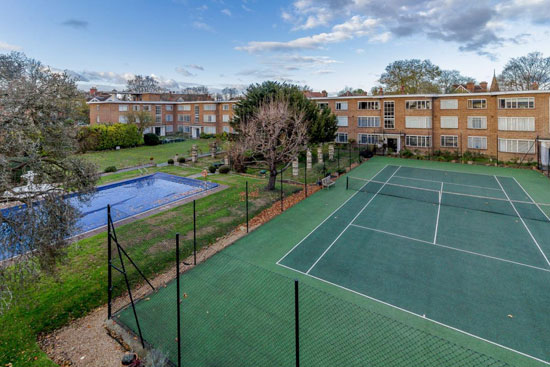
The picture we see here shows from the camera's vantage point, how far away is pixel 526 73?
50.4 m

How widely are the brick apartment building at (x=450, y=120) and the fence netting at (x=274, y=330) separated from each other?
31.6 m

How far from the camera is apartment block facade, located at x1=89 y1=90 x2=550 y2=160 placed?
107 feet

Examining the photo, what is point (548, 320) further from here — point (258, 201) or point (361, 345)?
point (258, 201)

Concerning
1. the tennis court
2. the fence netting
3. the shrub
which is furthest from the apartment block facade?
the fence netting

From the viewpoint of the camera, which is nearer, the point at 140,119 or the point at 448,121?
the point at 448,121

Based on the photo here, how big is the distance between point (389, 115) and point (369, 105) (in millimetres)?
3226

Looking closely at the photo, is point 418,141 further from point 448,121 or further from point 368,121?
point 368,121

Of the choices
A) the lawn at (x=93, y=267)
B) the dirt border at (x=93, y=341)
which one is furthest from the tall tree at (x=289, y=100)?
the dirt border at (x=93, y=341)

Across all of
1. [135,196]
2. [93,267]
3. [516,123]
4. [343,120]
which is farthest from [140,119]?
[516,123]

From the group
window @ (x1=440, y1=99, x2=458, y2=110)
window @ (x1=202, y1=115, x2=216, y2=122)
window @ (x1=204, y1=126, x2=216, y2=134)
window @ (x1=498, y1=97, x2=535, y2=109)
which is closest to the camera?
window @ (x1=498, y1=97, x2=535, y2=109)

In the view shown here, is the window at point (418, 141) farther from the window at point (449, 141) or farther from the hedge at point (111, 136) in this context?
the hedge at point (111, 136)

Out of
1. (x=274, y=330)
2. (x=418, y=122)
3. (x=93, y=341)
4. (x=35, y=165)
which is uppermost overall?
(x=418, y=122)

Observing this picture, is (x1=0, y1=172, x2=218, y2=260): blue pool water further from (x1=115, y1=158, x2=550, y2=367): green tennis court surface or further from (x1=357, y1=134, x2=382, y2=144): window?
(x1=357, y1=134, x2=382, y2=144): window

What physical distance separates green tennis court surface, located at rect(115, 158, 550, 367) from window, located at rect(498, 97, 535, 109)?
62.9 feet
